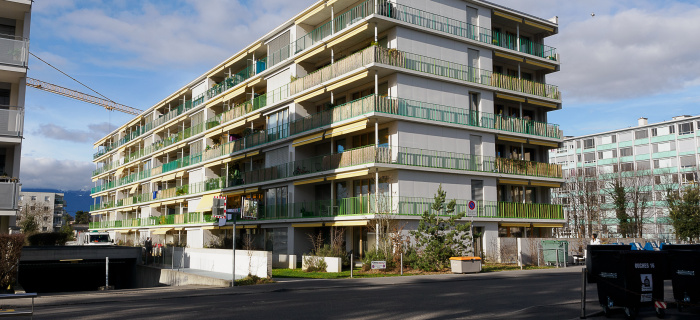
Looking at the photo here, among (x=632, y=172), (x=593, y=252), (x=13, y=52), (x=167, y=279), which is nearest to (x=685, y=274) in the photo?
(x=593, y=252)

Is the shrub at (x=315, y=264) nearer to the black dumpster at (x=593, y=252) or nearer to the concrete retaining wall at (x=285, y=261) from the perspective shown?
the concrete retaining wall at (x=285, y=261)

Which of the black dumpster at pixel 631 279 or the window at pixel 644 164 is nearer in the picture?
the black dumpster at pixel 631 279

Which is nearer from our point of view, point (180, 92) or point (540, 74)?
point (540, 74)

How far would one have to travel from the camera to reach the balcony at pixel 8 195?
2067 centimetres

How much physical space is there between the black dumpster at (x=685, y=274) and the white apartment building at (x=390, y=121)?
18.3m

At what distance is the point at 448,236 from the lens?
2717cm

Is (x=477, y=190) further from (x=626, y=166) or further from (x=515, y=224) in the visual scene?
(x=626, y=166)

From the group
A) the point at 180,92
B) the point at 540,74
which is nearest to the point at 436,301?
the point at 540,74

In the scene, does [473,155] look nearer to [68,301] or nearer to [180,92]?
[68,301]

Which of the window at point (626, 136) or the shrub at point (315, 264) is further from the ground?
the window at point (626, 136)

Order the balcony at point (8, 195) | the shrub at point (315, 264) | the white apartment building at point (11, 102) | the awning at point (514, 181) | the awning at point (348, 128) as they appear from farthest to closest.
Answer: the awning at point (514, 181)
the awning at point (348, 128)
the shrub at point (315, 264)
the white apartment building at point (11, 102)
the balcony at point (8, 195)

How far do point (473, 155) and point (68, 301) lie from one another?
85.4 feet

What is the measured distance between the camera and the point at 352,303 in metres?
14.1

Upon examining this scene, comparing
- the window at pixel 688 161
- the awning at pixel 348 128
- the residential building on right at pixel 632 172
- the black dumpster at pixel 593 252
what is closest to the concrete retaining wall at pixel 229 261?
the awning at pixel 348 128
